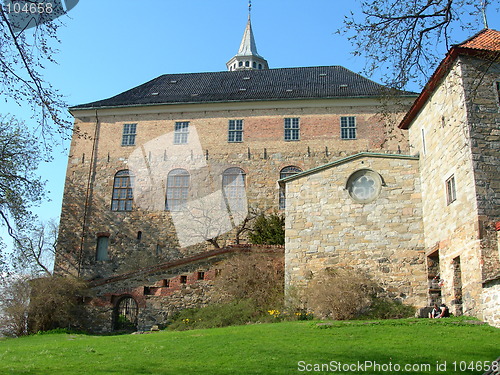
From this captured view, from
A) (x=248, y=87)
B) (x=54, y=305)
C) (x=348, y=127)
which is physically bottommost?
(x=54, y=305)

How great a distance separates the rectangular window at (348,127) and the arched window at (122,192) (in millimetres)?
11128

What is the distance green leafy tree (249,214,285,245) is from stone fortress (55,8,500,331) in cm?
179

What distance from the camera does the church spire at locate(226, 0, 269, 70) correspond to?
166ft

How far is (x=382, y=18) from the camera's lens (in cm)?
853

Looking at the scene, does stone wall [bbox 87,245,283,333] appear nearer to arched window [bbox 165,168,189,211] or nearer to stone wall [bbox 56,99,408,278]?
stone wall [bbox 56,99,408,278]

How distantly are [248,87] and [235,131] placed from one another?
3.35m

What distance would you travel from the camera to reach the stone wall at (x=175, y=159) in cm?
2758

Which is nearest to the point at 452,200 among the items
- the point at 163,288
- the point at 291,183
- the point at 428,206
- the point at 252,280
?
the point at 428,206

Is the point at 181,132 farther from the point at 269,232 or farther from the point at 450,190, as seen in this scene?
the point at 450,190

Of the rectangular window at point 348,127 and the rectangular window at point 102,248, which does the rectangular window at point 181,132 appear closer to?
the rectangular window at point 102,248

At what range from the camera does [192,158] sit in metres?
29.1

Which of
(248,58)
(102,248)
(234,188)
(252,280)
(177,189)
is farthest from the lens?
(248,58)

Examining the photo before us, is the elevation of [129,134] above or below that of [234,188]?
above

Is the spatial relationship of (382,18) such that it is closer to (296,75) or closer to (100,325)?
(100,325)
